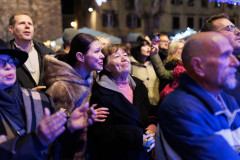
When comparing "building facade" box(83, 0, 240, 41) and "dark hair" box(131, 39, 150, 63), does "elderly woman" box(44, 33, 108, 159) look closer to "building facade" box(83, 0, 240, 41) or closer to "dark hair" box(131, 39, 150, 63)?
"dark hair" box(131, 39, 150, 63)

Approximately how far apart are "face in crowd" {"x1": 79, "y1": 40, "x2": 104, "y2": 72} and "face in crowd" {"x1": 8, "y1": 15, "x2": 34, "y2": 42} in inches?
49.5

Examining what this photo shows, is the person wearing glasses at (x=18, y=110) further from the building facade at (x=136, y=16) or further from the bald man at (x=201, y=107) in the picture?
the building facade at (x=136, y=16)

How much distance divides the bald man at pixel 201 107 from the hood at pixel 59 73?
55.6 inches

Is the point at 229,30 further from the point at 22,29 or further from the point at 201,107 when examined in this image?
the point at 22,29

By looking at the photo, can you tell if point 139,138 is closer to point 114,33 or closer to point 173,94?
point 173,94

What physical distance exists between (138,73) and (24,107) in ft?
9.55

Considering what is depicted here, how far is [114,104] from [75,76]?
0.57m

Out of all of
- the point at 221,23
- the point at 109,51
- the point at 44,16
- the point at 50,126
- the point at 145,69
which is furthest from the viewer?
the point at 44,16

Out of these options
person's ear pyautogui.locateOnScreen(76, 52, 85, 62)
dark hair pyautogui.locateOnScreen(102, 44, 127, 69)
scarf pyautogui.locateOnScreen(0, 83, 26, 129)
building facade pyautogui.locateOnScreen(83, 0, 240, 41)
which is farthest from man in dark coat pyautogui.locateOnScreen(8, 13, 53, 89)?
building facade pyautogui.locateOnScreen(83, 0, 240, 41)

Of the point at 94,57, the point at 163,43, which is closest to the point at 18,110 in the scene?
the point at 94,57

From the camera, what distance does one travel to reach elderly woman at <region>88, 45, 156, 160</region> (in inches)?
116

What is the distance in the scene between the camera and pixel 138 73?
16.7 ft

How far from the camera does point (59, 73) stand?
3117 mm

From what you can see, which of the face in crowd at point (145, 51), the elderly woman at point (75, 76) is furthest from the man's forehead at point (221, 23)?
the face in crowd at point (145, 51)
